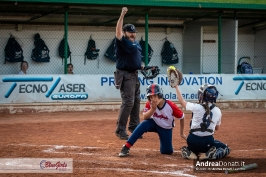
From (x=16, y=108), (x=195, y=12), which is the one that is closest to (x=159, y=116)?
(x=16, y=108)

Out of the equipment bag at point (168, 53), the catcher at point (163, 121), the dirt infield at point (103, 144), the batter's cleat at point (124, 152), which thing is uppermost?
the equipment bag at point (168, 53)

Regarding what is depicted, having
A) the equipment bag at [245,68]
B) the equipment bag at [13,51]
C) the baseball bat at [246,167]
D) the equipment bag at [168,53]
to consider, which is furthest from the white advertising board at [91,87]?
the baseball bat at [246,167]

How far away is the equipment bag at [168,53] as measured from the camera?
67.0ft

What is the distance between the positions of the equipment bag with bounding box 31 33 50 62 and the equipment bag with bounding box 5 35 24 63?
51 cm

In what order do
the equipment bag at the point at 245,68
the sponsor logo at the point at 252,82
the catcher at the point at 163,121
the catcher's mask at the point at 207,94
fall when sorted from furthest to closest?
the equipment bag at the point at 245,68
the sponsor logo at the point at 252,82
the catcher at the point at 163,121
the catcher's mask at the point at 207,94

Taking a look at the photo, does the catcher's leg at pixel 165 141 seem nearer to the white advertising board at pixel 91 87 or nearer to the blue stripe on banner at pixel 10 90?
the white advertising board at pixel 91 87

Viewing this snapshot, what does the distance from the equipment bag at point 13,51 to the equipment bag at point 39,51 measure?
51 cm

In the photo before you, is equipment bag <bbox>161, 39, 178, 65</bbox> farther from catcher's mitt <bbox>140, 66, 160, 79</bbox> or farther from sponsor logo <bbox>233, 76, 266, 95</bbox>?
catcher's mitt <bbox>140, 66, 160, 79</bbox>

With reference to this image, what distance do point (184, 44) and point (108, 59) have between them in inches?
130

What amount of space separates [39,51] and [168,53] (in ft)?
17.2

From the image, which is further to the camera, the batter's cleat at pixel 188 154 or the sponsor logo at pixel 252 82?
the sponsor logo at pixel 252 82

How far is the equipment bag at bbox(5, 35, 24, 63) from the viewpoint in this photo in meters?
18.4

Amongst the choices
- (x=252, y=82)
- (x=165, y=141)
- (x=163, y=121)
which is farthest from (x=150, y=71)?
(x=252, y=82)

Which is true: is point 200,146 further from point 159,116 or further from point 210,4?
point 210,4
